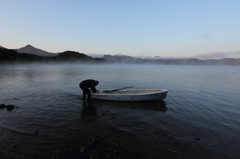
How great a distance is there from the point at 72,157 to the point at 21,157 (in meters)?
2.21

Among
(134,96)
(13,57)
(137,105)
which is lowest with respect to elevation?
(137,105)

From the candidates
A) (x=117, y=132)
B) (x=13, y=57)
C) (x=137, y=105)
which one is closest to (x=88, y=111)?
(x=117, y=132)

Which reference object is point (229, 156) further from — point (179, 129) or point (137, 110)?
point (137, 110)

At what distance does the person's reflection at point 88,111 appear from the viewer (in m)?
9.75

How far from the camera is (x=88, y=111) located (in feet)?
36.0

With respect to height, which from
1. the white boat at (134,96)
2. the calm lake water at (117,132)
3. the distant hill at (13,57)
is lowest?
the calm lake water at (117,132)

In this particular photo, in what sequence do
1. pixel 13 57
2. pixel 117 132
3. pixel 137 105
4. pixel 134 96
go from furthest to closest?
pixel 13 57
pixel 134 96
pixel 137 105
pixel 117 132

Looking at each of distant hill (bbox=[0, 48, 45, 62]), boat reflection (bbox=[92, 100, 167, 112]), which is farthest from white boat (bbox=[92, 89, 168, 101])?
distant hill (bbox=[0, 48, 45, 62])

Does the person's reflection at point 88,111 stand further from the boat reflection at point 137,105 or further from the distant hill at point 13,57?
the distant hill at point 13,57

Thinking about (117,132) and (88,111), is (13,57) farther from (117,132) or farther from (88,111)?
(117,132)

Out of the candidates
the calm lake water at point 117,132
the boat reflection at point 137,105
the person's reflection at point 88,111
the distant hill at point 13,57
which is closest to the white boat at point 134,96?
the boat reflection at point 137,105

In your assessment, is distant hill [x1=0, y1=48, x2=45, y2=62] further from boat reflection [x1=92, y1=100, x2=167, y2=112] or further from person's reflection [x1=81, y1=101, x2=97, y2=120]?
boat reflection [x1=92, y1=100, x2=167, y2=112]

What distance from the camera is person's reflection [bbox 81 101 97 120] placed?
975 cm

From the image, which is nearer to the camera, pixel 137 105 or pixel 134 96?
pixel 137 105
